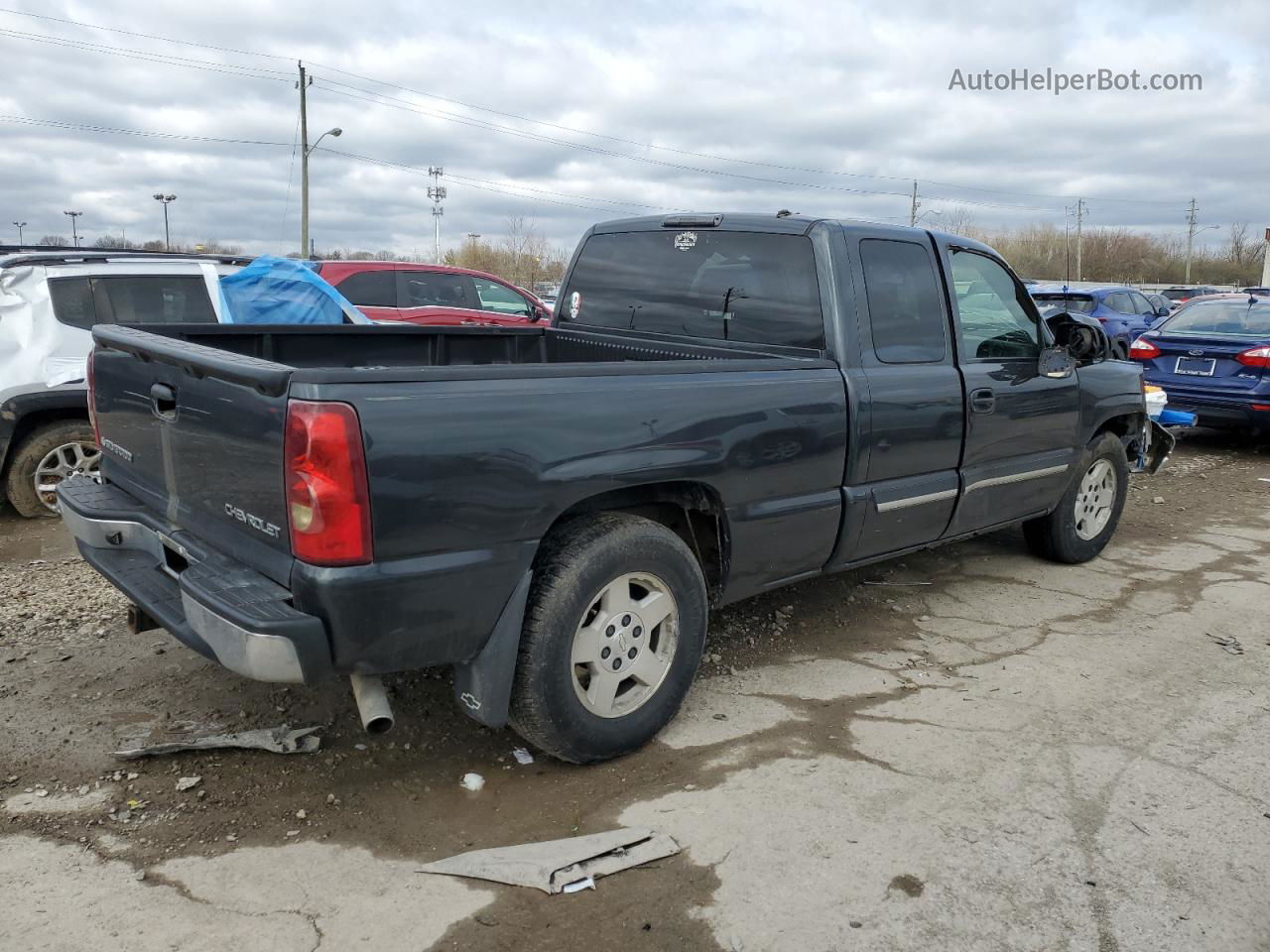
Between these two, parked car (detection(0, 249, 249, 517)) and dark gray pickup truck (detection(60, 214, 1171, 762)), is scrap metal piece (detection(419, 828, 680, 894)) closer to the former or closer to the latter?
dark gray pickup truck (detection(60, 214, 1171, 762))

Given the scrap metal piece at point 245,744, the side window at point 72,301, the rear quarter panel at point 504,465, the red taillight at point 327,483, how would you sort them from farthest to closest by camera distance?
1. the side window at point 72,301
2. the scrap metal piece at point 245,744
3. the rear quarter panel at point 504,465
4. the red taillight at point 327,483

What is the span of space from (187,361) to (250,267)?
14.3 feet

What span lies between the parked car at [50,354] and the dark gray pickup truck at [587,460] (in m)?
2.64

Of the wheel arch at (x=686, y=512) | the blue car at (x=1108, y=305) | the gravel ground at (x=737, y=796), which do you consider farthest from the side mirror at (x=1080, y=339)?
the blue car at (x=1108, y=305)

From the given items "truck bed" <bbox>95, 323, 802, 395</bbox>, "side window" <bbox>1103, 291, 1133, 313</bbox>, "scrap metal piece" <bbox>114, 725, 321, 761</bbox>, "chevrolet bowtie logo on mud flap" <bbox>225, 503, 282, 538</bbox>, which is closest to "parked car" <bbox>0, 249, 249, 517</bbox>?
"truck bed" <bbox>95, 323, 802, 395</bbox>

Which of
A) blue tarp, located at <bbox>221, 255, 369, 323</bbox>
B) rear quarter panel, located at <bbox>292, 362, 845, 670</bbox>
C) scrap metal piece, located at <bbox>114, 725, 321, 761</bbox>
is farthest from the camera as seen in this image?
blue tarp, located at <bbox>221, 255, 369, 323</bbox>

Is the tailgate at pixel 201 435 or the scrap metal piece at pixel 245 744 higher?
the tailgate at pixel 201 435

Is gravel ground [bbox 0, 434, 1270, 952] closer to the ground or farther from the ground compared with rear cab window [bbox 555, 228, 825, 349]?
closer to the ground

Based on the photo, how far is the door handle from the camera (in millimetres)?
3205

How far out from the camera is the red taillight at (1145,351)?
→ 1074cm

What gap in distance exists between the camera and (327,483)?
8.60ft

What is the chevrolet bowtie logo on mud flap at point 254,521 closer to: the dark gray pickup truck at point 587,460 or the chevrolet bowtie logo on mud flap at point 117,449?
the dark gray pickup truck at point 587,460

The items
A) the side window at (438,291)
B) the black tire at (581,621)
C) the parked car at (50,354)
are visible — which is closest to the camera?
the black tire at (581,621)

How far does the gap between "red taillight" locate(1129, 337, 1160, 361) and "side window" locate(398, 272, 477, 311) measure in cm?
757
